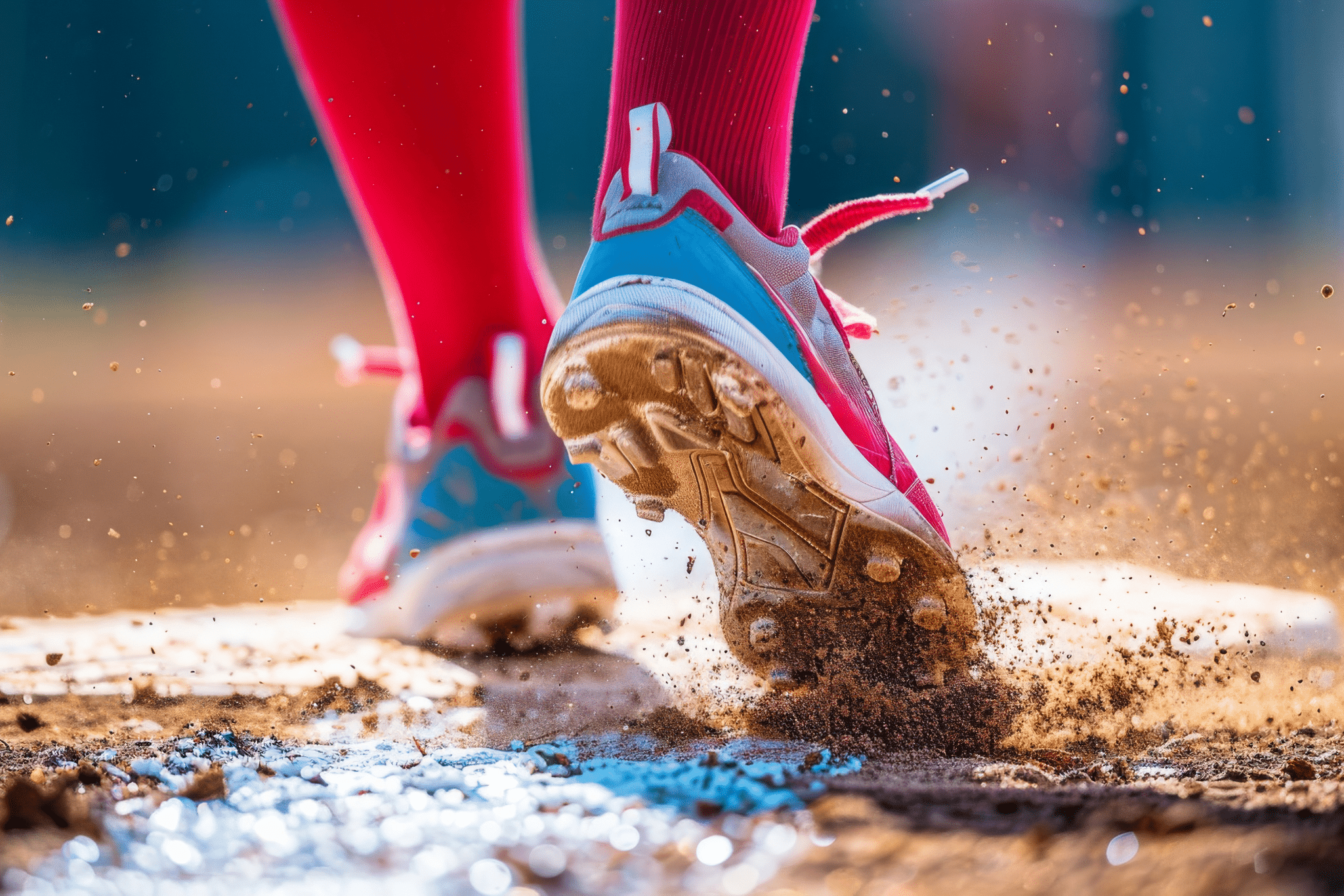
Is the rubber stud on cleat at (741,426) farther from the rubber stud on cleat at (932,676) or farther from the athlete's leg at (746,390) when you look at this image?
the rubber stud on cleat at (932,676)

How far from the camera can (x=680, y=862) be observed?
1.45 ft

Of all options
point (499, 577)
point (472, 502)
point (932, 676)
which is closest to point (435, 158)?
point (472, 502)

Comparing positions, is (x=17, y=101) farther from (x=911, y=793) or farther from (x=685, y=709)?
(x=911, y=793)

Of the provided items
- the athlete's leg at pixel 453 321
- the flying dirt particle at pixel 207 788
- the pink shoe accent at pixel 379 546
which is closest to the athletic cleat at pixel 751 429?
the flying dirt particle at pixel 207 788

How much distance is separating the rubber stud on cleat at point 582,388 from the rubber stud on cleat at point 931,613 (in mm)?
351

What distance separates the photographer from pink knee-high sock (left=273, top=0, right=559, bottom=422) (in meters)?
1.15

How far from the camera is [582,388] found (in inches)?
25.4

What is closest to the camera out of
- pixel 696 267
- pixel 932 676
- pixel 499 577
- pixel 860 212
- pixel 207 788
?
pixel 207 788

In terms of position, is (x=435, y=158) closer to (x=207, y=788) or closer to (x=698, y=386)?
(x=698, y=386)

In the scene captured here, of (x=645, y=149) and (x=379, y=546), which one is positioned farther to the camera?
(x=379, y=546)

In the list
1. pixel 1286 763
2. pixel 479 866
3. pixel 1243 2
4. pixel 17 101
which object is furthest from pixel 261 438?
pixel 1243 2

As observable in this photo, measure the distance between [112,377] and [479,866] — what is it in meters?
3.59

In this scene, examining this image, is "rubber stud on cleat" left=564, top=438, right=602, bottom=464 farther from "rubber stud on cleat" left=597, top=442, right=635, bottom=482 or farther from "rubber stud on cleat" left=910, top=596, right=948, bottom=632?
"rubber stud on cleat" left=910, top=596, right=948, bottom=632

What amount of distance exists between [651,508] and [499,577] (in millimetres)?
485
